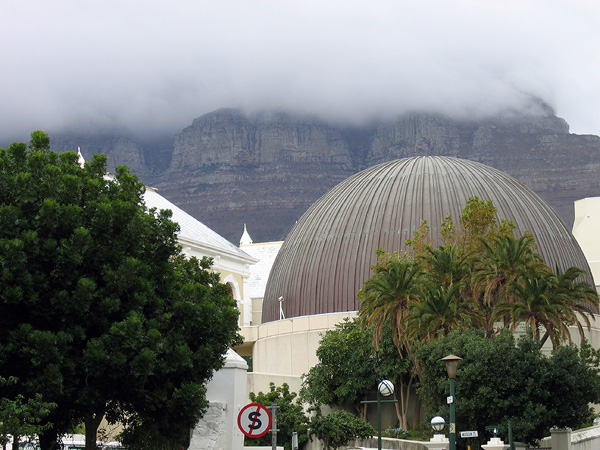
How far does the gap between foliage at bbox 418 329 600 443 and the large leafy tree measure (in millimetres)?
14614

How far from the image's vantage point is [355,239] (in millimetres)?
56000

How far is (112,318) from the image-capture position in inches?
883

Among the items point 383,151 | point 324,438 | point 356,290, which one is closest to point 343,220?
point 356,290

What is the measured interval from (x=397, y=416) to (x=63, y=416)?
28.1m

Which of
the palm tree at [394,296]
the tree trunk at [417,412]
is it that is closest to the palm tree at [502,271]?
the palm tree at [394,296]

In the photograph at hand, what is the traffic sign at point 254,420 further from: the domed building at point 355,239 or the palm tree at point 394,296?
the domed building at point 355,239

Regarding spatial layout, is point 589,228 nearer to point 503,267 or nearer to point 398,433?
point 503,267

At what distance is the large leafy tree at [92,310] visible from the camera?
21219 mm

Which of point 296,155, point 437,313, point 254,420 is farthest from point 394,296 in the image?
point 296,155

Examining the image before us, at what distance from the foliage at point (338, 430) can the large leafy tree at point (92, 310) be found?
17870 millimetres

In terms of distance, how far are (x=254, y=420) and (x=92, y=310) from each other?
4.61m

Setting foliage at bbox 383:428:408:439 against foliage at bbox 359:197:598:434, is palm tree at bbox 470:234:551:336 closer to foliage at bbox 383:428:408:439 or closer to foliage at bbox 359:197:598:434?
foliage at bbox 359:197:598:434

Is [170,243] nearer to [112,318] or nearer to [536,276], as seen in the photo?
[112,318]

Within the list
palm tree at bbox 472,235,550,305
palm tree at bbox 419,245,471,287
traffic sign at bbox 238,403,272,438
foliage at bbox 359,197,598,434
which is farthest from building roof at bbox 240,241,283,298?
traffic sign at bbox 238,403,272,438
